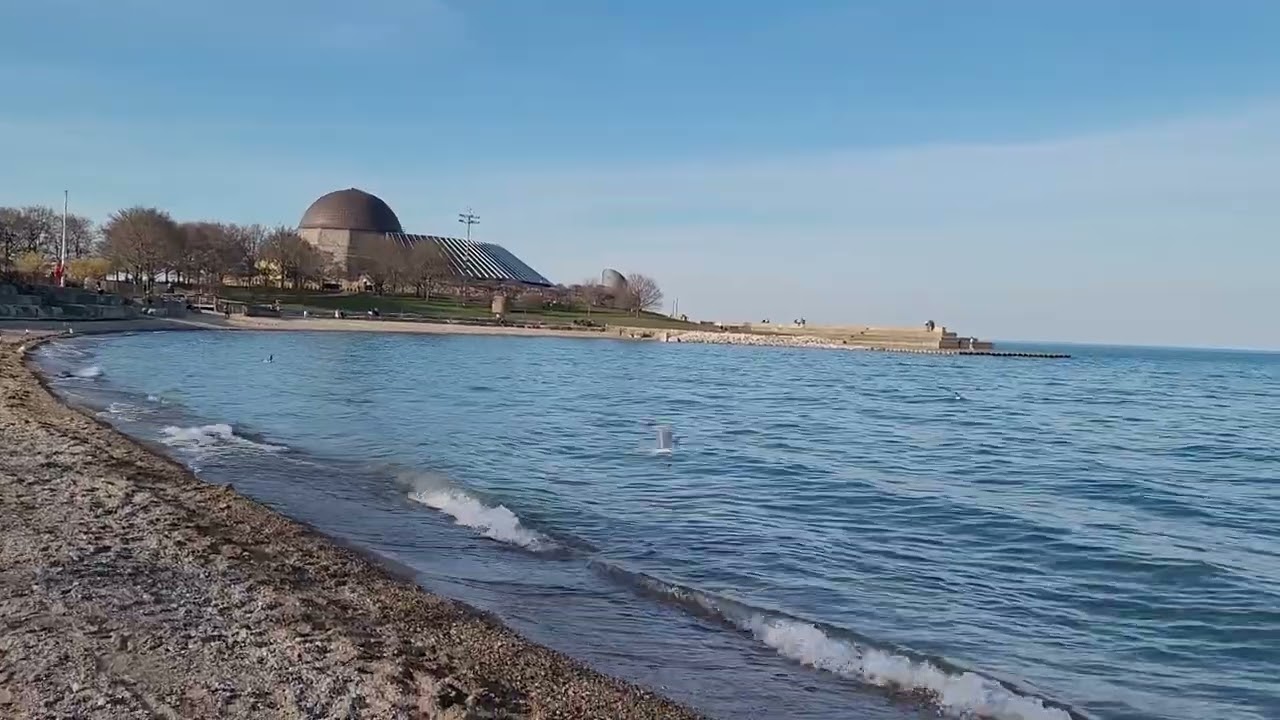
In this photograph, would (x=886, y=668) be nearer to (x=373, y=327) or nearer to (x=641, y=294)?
(x=373, y=327)

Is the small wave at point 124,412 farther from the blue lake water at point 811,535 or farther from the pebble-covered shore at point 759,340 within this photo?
the pebble-covered shore at point 759,340

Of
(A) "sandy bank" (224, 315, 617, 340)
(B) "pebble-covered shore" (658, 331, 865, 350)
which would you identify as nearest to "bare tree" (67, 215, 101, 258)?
(A) "sandy bank" (224, 315, 617, 340)

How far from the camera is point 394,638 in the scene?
7375mm

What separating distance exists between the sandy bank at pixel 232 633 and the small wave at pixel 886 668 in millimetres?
1863

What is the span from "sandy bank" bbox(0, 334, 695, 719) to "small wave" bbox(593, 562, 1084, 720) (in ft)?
6.11

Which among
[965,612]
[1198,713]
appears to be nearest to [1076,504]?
[965,612]

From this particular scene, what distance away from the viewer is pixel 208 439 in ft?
64.0

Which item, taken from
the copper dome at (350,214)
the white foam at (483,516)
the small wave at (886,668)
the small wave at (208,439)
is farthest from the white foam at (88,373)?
the copper dome at (350,214)

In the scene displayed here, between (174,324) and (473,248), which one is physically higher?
(473,248)

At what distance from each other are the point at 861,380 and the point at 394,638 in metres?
53.3

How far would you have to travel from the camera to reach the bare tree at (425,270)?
134m

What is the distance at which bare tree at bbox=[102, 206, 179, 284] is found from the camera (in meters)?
94.3

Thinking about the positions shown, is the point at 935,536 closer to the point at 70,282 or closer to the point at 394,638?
the point at 394,638

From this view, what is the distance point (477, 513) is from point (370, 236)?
14152cm
